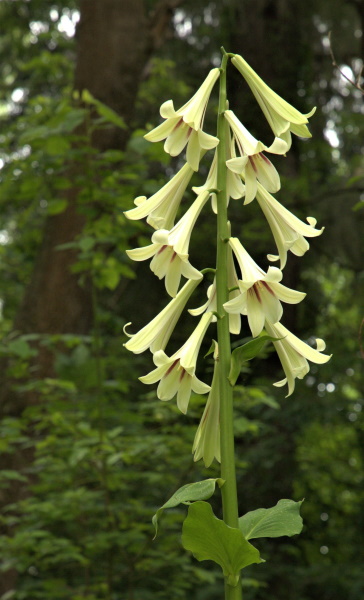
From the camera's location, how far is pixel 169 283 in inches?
68.5

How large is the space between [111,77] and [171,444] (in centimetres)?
331

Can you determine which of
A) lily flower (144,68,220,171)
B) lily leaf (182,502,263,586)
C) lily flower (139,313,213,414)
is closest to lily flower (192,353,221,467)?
lily flower (139,313,213,414)

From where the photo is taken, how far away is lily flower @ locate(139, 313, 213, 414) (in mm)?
1692

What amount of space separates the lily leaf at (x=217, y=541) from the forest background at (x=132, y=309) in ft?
4.53

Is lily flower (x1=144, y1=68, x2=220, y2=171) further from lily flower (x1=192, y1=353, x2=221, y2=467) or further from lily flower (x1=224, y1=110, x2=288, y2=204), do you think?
lily flower (x1=192, y1=353, x2=221, y2=467)

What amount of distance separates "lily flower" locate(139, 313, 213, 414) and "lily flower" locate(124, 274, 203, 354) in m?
0.08

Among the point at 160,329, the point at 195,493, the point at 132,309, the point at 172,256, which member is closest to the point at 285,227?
the point at 172,256

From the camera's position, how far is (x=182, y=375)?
1732mm

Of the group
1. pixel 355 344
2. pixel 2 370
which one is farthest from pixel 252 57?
pixel 2 370

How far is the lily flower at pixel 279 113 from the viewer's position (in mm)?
1741

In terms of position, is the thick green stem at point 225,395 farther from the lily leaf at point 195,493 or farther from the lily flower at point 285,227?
the lily flower at point 285,227

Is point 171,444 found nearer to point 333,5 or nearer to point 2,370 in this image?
point 2,370

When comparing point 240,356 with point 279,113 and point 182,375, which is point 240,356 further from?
point 279,113

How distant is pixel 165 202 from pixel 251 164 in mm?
257
